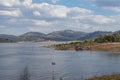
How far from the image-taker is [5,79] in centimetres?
8094

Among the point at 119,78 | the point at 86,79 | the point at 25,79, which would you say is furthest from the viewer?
the point at 86,79

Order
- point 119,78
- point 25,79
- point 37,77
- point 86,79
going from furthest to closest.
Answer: point 37,77
point 86,79
point 119,78
point 25,79

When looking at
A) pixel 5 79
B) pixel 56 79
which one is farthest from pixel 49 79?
pixel 5 79

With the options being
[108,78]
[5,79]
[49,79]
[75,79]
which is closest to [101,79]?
[108,78]

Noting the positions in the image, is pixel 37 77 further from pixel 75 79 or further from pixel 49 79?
pixel 75 79

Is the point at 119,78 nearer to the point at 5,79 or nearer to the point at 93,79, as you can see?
the point at 93,79

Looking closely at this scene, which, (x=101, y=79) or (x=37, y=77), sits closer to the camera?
(x=101, y=79)

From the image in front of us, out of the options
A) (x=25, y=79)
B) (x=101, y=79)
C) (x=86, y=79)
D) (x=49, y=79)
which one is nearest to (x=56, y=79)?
(x=49, y=79)

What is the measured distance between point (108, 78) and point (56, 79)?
1480cm

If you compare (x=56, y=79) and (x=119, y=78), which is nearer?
(x=119, y=78)

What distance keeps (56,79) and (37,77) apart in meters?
6.83

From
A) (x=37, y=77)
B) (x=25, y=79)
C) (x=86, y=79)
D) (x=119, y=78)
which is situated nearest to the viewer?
(x=25, y=79)

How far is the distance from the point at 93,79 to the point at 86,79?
2.55 m

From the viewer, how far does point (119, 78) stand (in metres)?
71.4
